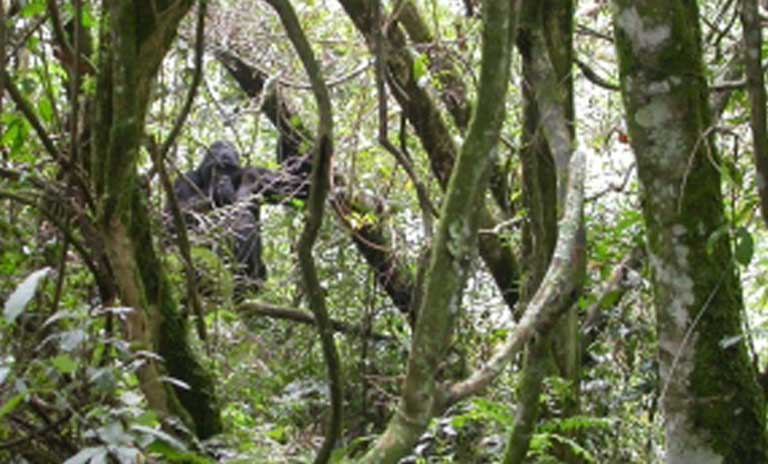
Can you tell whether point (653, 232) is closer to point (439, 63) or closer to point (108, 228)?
point (108, 228)

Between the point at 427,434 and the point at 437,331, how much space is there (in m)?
1.32

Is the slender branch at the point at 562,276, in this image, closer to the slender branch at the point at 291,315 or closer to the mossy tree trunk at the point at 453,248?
the mossy tree trunk at the point at 453,248

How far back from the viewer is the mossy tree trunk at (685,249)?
2.45 metres

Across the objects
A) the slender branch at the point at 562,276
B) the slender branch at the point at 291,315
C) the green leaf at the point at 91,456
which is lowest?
the green leaf at the point at 91,456

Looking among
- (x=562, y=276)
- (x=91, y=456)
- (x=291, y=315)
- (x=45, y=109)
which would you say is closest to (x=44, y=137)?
(x=45, y=109)

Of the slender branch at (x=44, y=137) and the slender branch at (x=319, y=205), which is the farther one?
the slender branch at (x=44, y=137)

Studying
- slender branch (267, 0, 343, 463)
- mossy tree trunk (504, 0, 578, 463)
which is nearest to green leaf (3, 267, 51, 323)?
slender branch (267, 0, 343, 463)

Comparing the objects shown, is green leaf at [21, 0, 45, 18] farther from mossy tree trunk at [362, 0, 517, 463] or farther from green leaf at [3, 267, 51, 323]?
mossy tree trunk at [362, 0, 517, 463]

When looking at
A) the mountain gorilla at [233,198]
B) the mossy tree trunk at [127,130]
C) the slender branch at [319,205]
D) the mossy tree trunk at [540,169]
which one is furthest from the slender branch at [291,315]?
the slender branch at [319,205]

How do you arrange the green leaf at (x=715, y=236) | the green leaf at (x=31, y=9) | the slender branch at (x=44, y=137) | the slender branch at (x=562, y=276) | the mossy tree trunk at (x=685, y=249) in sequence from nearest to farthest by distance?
the green leaf at (x=715, y=236)
the mossy tree trunk at (x=685, y=249)
the slender branch at (x=562, y=276)
the slender branch at (x=44, y=137)
the green leaf at (x=31, y=9)

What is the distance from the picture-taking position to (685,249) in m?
2.49

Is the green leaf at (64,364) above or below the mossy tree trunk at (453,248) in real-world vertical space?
below

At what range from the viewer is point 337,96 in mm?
5902

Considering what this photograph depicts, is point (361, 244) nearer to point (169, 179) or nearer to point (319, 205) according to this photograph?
point (169, 179)
